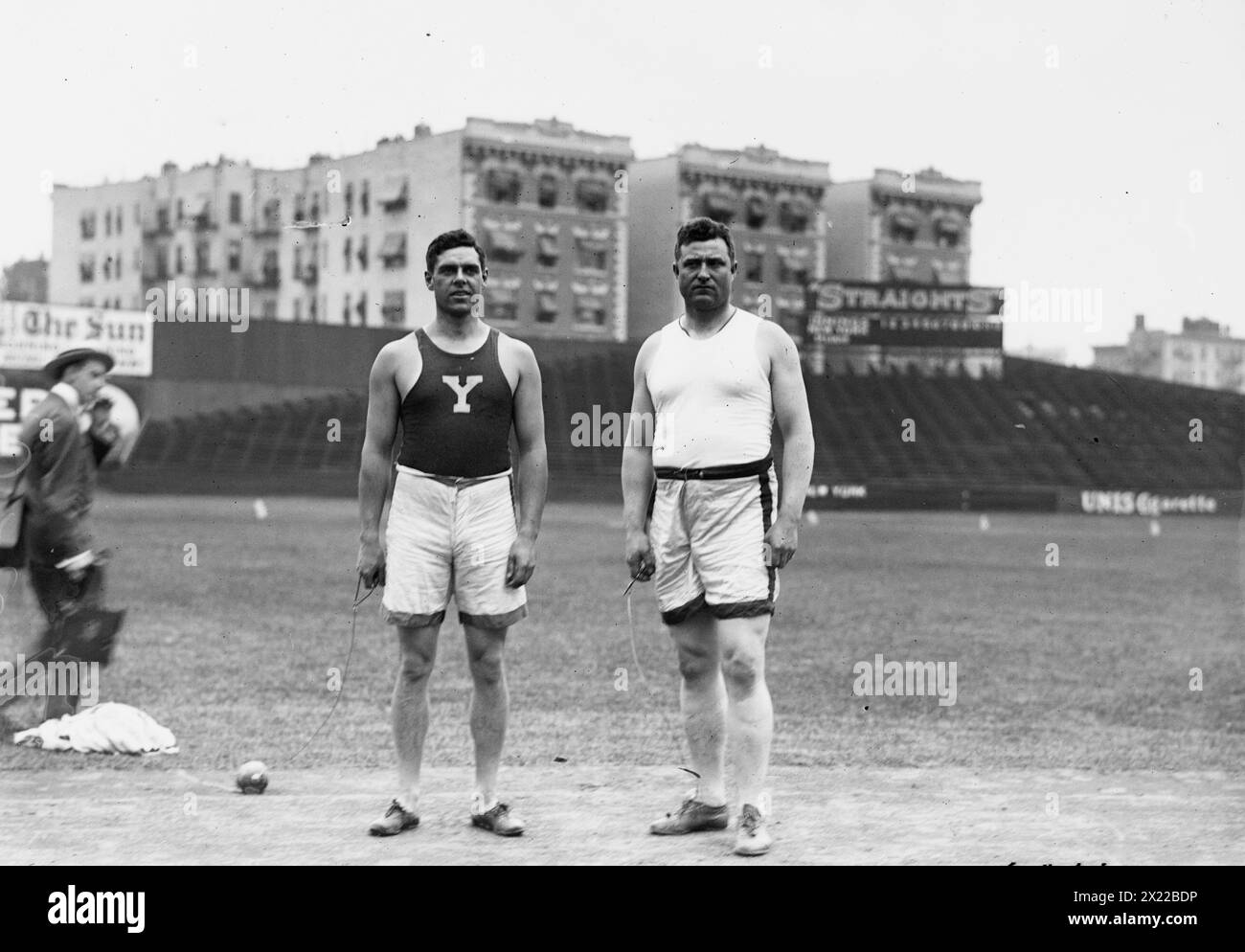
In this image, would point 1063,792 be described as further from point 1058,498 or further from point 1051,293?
point 1058,498

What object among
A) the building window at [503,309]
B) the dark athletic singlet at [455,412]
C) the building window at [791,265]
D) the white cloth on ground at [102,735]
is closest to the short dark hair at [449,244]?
the dark athletic singlet at [455,412]

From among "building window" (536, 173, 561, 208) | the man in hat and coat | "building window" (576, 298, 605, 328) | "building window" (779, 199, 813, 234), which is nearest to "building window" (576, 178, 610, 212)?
"building window" (536, 173, 561, 208)

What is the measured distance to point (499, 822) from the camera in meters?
5.90

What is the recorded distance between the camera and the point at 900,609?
19172mm

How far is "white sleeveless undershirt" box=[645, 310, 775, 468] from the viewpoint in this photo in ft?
19.5

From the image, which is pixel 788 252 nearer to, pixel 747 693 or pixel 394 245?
pixel 394 245

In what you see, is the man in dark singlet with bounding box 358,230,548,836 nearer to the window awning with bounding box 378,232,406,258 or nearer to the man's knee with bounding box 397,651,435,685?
the man's knee with bounding box 397,651,435,685

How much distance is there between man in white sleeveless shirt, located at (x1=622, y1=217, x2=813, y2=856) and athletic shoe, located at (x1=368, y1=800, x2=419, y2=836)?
93cm

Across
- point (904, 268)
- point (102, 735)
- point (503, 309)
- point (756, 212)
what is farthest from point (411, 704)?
point (904, 268)

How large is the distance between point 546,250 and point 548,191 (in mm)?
2339

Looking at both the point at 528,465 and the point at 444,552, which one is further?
the point at 528,465

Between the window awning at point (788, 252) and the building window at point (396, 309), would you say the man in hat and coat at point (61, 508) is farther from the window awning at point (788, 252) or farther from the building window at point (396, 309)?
the window awning at point (788, 252)
